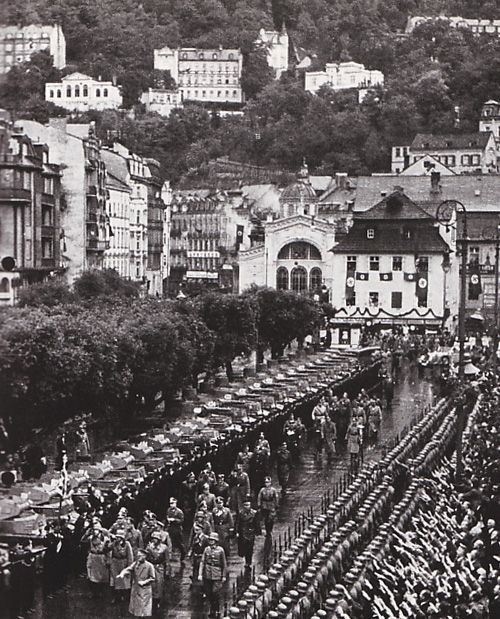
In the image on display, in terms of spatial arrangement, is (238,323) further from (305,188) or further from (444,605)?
(305,188)

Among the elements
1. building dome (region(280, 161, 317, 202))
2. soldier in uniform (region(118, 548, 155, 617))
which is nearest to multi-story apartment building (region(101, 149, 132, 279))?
A: building dome (region(280, 161, 317, 202))

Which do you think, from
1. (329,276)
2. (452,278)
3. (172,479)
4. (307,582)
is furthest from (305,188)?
(307,582)

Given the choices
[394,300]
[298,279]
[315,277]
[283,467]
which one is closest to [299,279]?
[298,279]

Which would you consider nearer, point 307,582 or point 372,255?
point 307,582

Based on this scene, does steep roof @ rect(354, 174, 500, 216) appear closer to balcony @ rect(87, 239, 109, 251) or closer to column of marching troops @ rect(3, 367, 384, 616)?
balcony @ rect(87, 239, 109, 251)

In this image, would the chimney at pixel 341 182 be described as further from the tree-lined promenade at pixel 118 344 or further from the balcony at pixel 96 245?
the tree-lined promenade at pixel 118 344

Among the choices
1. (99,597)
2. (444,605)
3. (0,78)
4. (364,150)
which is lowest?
(99,597)

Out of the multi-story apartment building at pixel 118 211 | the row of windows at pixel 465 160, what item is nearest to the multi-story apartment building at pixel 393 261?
the multi-story apartment building at pixel 118 211
